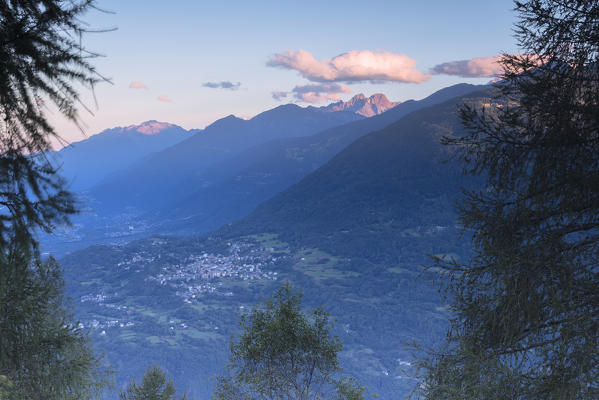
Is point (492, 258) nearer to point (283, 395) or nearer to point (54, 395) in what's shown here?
point (283, 395)

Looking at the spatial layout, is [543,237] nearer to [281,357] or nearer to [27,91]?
[27,91]

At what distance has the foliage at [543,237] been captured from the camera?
18.7ft

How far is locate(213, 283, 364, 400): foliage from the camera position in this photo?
1499cm

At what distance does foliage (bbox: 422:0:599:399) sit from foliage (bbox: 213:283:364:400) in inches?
349

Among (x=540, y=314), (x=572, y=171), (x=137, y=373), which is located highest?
(x=572, y=171)

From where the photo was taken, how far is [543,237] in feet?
20.4

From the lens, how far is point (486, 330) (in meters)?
6.95

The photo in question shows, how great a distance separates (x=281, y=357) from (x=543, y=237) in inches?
447

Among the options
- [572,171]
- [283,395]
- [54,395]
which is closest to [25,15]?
[572,171]

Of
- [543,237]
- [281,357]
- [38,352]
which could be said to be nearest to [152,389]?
[281,357]

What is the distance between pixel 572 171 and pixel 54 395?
14286mm

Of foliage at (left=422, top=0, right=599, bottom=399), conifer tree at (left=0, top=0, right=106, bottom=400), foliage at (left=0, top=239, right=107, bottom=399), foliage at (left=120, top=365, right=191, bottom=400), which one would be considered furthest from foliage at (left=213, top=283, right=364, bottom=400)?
conifer tree at (left=0, top=0, right=106, bottom=400)

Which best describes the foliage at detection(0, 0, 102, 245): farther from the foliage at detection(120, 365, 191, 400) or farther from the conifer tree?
the foliage at detection(120, 365, 191, 400)

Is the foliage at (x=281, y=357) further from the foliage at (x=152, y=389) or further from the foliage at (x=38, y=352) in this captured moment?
the foliage at (x=152, y=389)
